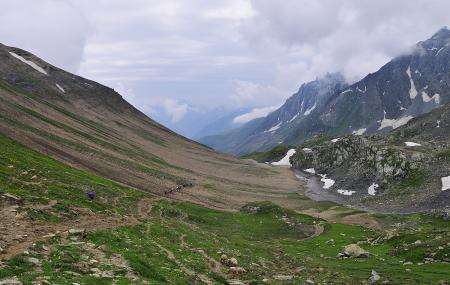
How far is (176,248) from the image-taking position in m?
46.5

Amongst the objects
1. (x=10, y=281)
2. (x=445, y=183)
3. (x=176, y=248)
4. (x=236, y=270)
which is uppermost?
(x=445, y=183)

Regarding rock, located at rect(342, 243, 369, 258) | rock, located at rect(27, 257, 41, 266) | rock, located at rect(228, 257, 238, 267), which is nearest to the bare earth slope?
rock, located at rect(342, 243, 369, 258)

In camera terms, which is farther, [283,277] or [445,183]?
[445,183]

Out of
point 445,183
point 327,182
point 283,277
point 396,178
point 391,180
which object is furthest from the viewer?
point 327,182

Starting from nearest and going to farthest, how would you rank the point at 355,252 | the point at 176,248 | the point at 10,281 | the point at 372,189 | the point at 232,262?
1. the point at 10,281
2. the point at 232,262
3. the point at 176,248
4. the point at 355,252
5. the point at 372,189

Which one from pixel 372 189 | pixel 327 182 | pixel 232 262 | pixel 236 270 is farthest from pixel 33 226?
pixel 327 182

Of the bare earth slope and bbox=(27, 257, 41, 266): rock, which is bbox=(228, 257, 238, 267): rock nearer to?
bbox=(27, 257, 41, 266): rock

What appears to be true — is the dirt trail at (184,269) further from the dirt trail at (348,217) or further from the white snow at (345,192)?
the white snow at (345,192)

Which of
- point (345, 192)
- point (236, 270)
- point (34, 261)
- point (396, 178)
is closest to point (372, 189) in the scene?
point (396, 178)

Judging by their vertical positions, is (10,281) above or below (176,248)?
below

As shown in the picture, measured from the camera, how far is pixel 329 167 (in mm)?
199875

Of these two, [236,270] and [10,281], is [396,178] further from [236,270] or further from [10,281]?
[10,281]

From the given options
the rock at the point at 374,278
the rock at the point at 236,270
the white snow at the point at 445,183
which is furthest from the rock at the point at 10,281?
the white snow at the point at 445,183

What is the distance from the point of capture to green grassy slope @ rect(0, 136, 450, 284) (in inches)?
1278
